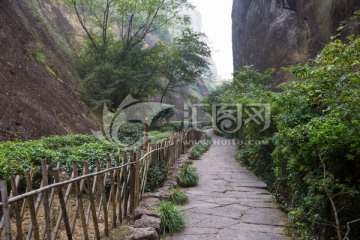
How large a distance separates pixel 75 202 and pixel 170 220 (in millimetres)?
1473

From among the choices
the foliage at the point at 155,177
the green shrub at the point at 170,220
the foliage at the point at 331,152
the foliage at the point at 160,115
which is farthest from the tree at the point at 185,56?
the foliage at the point at 331,152

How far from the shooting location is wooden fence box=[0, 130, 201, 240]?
2441mm

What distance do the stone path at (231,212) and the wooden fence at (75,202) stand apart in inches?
40.2

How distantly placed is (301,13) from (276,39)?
4.49 m

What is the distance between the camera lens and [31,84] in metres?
10.5

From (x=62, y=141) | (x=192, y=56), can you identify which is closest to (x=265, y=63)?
(x=192, y=56)

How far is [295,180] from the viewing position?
3854mm

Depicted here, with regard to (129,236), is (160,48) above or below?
above

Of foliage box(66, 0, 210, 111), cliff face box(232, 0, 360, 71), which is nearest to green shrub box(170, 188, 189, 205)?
cliff face box(232, 0, 360, 71)

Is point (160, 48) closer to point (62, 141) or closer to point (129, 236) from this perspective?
point (62, 141)

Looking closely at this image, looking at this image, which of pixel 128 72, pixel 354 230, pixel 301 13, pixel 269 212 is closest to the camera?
pixel 354 230

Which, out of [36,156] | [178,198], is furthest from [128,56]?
[178,198]

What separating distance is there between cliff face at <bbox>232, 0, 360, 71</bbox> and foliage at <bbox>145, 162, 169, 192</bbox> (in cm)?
451

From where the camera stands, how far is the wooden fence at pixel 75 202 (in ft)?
8.01
